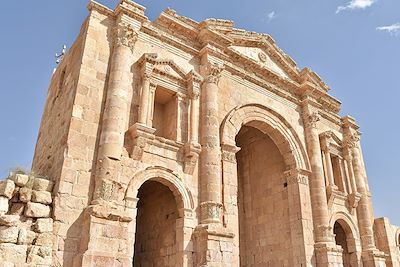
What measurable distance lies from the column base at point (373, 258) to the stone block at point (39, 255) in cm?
1237

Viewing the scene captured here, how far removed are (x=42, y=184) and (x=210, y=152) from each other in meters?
4.78

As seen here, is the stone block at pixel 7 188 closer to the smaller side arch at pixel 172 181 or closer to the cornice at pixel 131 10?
the smaller side arch at pixel 172 181

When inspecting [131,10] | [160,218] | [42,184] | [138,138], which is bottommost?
[160,218]

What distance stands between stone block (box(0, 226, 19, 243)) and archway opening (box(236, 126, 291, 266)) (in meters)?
9.22

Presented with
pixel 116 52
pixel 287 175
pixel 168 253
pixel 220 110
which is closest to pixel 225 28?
pixel 220 110

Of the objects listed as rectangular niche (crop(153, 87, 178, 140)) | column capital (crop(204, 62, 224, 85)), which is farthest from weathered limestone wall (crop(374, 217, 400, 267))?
rectangular niche (crop(153, 87, 178, 140))

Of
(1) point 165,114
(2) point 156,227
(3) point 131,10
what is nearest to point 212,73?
(1) point 165,114

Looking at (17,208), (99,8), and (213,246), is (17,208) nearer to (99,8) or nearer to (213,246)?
(213,246)

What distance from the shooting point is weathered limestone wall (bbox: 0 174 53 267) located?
7.54 meters

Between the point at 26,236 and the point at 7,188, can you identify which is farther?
the point at 7,188

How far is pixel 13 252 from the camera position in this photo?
7504 mm

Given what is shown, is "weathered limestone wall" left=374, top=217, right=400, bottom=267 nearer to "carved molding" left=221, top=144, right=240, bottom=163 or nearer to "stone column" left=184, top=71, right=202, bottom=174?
"carved molding" left=221, top=144, right=240, bottom=163

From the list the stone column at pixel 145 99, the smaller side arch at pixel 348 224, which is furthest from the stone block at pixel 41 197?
the smaller side arch at pixel 348 224

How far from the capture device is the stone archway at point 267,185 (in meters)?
13.1
